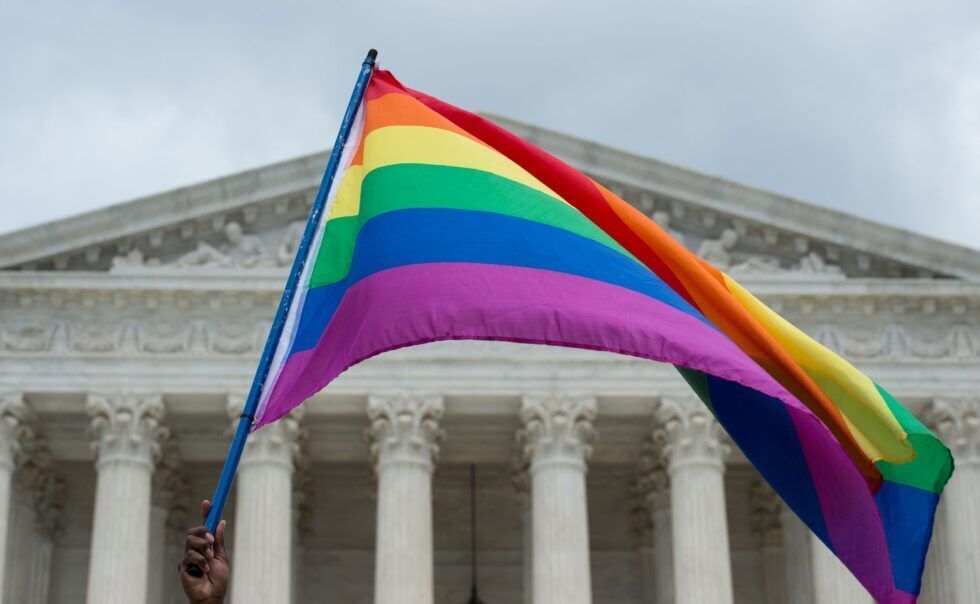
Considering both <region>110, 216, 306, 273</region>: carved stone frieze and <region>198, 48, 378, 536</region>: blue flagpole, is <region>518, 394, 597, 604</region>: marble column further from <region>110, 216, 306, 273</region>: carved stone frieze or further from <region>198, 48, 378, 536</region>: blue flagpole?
<region>198, 48, 378, 536</region>: blue flagpole

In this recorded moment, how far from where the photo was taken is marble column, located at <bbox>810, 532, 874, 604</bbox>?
38.2m

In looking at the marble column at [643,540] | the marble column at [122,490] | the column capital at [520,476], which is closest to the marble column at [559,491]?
the column capital at [520,476]

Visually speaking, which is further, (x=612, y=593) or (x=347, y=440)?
(x=612, y=593)

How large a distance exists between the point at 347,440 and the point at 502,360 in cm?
373

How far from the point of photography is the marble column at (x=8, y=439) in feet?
126

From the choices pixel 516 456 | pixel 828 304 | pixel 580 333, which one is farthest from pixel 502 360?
pixel 580 333

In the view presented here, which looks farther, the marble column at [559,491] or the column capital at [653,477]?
the column capital at [653,477]

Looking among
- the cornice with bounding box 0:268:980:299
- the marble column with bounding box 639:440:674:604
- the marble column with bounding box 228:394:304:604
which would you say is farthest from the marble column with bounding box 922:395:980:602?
the marble column with bounding box 228:394:304:604

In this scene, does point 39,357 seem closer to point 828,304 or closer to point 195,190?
point 195,190

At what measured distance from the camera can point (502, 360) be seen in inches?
1553

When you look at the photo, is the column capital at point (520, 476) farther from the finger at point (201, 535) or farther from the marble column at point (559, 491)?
the finger at point (201, 535)

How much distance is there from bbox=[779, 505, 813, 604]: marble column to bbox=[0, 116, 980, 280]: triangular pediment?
5.19 metres

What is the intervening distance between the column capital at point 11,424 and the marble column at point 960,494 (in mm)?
17056

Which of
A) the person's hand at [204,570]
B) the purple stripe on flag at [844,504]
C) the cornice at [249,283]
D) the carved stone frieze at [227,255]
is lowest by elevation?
the person's hand at [204,570]
